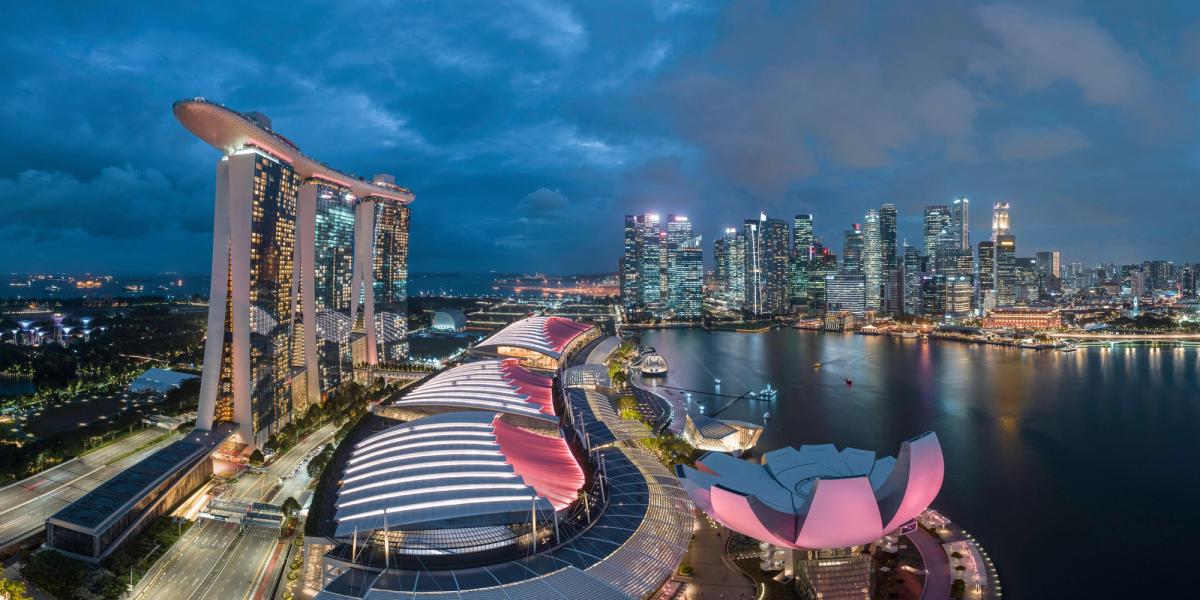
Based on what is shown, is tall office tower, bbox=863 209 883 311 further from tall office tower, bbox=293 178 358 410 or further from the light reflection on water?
tall office tower, bbox=293 178 358 410

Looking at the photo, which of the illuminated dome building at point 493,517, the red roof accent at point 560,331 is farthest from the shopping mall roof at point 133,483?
the red roof accent at point 560,331

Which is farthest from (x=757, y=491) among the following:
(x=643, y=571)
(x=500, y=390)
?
(x=500, y=390)

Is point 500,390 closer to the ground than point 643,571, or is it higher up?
higher up

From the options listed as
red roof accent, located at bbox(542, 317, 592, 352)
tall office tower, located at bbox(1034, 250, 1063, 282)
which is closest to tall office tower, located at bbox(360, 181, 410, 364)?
red roof accent, located at bbox(542, 317, 592, 352)

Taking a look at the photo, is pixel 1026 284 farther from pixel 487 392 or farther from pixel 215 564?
pixel 215 564

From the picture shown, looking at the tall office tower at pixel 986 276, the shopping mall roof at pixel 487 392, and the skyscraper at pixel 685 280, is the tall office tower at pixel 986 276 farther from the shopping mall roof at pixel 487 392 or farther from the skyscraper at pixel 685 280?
the shopping mall roof at pixel 487 392

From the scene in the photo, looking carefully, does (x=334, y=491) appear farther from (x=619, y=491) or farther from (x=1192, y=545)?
(x=1192, y=545)
